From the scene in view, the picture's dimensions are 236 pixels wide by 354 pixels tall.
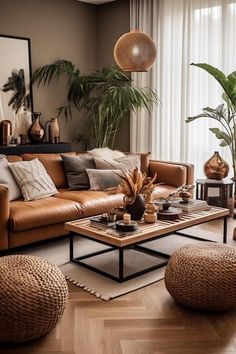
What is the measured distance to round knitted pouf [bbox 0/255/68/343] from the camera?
2203 mm

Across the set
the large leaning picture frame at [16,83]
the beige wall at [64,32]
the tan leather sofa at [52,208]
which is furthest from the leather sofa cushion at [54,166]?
the beige wall at [64,32]

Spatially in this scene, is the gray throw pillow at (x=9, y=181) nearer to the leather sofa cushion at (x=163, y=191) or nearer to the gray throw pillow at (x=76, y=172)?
the gray throw pillow at (x=76, y=172)

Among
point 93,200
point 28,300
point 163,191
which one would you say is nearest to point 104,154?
point 163,191

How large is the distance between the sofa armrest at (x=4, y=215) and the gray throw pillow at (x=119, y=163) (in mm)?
1429

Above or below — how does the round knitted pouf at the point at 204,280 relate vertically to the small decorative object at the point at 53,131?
below

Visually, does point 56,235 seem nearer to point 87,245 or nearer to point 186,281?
point 87,245

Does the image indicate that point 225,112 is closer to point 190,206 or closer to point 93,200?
point 190,206

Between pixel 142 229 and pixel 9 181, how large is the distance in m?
1.45

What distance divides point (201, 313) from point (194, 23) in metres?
3.81

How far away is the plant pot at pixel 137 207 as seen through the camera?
3.41 metres

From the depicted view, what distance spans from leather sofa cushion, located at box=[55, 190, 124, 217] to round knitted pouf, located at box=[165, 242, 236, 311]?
147 cm

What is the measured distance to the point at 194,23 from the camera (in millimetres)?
5312

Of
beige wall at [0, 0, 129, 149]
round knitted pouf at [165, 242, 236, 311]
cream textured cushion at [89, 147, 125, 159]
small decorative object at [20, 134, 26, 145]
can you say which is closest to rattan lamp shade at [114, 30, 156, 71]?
cream textured cushion at [89, 147, 125, 159]

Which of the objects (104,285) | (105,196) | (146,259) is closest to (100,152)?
(105,196)
